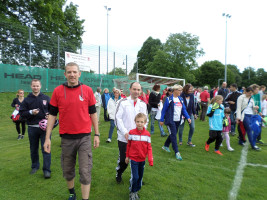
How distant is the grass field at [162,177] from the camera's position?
3.39m

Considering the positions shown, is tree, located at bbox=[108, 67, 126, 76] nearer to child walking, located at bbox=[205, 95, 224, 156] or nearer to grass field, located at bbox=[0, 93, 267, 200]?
child walking, located at bbox=[205, 95, 224, 156]

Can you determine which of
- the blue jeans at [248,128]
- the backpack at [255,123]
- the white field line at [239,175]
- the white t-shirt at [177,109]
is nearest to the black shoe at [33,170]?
the white t-shirt at [177,109]

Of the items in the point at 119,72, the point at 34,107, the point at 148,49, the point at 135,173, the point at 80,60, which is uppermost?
the point at 148,49

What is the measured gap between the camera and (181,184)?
3.76 metres

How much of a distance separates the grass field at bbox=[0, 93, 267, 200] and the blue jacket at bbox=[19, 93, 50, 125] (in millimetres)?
1220

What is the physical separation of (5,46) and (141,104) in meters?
14.6

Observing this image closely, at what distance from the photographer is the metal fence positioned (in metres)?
13.8

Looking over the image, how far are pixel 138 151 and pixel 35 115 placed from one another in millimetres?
2383

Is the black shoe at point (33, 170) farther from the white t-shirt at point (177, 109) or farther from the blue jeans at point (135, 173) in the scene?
the white t-shirt at point (177, 109)

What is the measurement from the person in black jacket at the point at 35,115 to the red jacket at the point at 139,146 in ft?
6.64

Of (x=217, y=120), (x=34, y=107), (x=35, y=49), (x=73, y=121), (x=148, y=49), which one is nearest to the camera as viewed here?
(x=73, y=121)

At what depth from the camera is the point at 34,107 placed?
4074mm

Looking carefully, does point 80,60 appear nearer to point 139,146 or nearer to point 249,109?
point 249,109

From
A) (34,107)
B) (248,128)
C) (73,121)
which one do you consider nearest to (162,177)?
(73,121)
